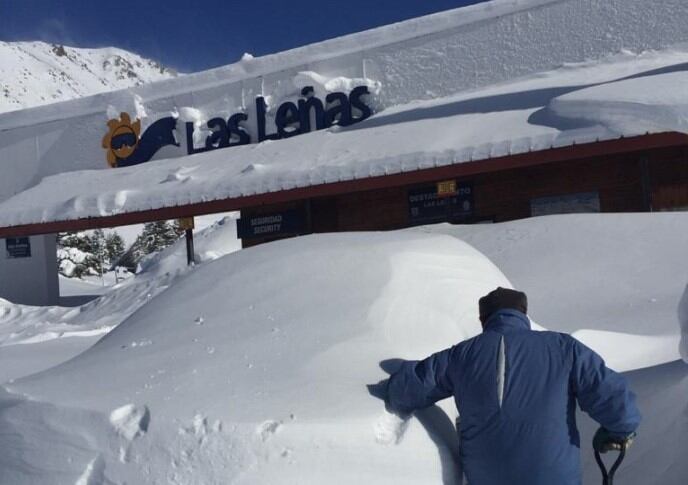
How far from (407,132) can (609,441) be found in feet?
35.8

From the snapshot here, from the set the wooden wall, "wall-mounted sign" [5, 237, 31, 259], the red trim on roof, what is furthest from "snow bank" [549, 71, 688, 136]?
"wall-mounted sign" [5, 237, 31, 259]

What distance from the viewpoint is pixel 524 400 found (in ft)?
10.1

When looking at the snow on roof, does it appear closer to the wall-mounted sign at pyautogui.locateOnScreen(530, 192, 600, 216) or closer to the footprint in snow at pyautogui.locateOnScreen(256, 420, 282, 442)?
the wall-mounted sign at pyautogui.locateOnScreen(530, 192, 600, 216)

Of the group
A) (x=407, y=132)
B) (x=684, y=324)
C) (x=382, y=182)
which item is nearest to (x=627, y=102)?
(x=382, y=182)

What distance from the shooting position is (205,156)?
17.1 m

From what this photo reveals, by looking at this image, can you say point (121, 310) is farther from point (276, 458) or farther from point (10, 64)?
point (10, 64)

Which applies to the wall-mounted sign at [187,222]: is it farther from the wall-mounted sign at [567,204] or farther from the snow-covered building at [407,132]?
the wall-mounted sign at [567,204]

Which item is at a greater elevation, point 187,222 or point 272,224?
point 187,222

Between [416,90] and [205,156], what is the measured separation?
14.7ft

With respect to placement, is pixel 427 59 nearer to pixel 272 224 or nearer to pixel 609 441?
pixel 272 224

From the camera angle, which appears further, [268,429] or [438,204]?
[438,204]

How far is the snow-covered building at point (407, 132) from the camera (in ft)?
39.4

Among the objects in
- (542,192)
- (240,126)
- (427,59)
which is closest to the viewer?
(542,192)

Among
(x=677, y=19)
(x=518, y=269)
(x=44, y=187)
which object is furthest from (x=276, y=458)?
(x=44, y=187)
